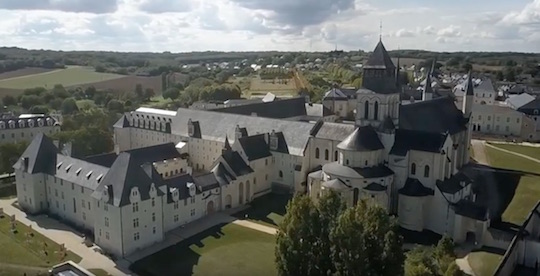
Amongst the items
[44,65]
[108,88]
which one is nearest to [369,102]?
[108,88]

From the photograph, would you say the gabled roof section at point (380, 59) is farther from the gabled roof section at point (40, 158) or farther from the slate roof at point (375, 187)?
the gabled roof section at point (40, 158)

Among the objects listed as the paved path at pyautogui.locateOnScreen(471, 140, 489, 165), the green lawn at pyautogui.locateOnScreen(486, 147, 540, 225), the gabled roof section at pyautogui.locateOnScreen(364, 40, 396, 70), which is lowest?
the green lawn at pyautogui.locateOnScreen(486, 147, 540, 225)

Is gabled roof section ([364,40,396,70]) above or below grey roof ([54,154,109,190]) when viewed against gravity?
above

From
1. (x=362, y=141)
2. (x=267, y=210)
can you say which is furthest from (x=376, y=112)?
(x=267, y=210)

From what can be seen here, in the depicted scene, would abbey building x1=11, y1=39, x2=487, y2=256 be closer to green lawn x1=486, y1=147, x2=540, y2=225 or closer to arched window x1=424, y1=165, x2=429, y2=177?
arched window x1=424, y1=165, x2=429, y2=177

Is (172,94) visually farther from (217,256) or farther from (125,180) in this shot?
(217,256)

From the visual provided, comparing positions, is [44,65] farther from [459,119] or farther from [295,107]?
[459,119]

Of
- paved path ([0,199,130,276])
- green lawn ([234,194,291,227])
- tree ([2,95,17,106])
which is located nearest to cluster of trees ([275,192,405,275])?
paved path ([0,199,130,276])
